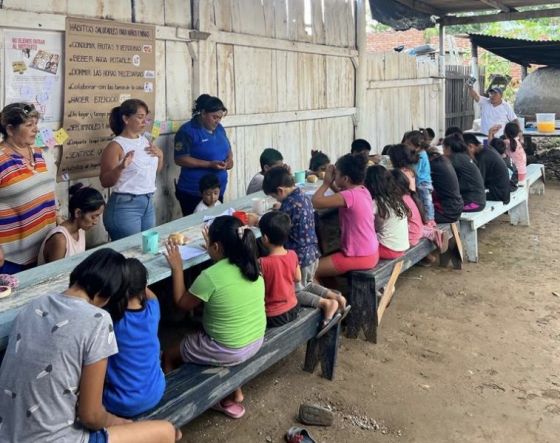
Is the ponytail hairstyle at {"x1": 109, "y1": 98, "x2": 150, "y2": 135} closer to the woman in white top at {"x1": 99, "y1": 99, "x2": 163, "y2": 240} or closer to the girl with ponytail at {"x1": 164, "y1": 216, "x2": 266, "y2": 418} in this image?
the woman in white top at {"x1": 99, "y1": 99, "x2": 163, "y2": 240}

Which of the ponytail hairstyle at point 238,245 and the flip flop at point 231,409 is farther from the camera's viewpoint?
the flip flop at point 231,409

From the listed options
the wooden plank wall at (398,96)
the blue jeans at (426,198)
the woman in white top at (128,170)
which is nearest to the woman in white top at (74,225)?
the woman in white top at (128,170)

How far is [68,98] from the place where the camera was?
4434mm

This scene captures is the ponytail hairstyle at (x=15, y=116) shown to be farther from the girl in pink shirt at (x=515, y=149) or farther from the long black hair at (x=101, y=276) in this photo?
the girl in pink shirt at (x=515, y=149)

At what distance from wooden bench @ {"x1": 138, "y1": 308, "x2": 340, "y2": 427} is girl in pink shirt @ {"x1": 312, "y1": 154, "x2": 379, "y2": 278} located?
28.2 inches

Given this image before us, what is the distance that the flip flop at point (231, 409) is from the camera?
10.5 ft

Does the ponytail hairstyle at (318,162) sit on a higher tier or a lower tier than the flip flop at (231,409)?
higher

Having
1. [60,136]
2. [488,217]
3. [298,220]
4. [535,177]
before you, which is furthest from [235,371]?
[535,177]

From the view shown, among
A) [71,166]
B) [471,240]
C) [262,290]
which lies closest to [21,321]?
[262,290]

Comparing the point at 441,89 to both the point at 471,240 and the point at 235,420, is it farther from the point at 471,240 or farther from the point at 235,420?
the point at 235,420

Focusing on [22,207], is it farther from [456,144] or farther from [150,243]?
[456,144]

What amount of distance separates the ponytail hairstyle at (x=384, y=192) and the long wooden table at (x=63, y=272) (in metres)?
1.38

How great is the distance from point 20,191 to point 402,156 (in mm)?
3251

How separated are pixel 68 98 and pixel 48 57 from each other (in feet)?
1.07
